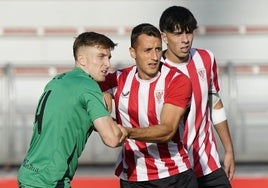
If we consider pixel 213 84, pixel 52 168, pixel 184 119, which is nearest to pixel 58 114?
pixel 52 168

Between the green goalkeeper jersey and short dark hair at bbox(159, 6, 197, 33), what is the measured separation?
0.94m

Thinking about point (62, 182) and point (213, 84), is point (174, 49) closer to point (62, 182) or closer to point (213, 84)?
point (213, 84)

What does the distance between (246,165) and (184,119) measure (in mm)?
4540

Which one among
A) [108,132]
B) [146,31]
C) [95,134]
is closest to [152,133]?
[108,132]

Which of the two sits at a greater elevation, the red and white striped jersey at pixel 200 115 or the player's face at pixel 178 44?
the player's face at pixel 178 44

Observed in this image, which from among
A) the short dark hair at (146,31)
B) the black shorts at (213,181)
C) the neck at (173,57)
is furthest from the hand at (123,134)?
the black shorts at (213,181)

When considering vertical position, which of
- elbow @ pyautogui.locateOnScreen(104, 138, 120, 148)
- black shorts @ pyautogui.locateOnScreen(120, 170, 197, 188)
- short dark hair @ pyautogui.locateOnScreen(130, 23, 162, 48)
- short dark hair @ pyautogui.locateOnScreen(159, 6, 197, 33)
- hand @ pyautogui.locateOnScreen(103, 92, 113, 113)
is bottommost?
black shorts @ pyautogui.locateOnScreen(120, 170, 197, 188)

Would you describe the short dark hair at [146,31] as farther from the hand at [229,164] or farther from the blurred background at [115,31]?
the blurred background at [115,31]

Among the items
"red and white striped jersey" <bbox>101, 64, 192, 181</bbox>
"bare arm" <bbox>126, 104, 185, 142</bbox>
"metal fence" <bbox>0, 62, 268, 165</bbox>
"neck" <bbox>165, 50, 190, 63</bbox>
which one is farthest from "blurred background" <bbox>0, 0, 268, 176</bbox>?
"bare arm" <bbox>126, 104, 185, 142</bbox>

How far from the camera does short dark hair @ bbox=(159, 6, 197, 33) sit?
214 inches

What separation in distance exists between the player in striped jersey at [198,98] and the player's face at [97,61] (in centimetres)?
79

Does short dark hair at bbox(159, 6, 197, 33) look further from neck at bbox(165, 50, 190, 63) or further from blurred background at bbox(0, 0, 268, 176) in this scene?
blurred background at bbox(0, 0, 268, 176)

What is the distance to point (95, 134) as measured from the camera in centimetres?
949

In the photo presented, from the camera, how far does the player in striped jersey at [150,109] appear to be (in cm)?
509
